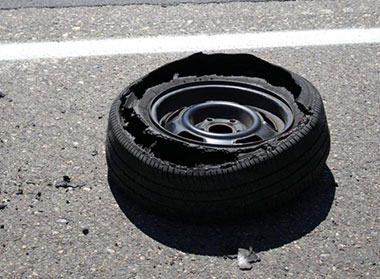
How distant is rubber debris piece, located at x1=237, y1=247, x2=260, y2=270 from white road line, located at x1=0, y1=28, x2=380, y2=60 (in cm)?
259

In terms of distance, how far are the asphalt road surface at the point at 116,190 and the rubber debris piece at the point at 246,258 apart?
33 mm

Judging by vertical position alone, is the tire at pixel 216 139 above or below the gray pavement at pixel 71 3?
above

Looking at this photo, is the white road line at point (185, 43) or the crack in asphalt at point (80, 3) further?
the crack in asphalt at point (80, 3)

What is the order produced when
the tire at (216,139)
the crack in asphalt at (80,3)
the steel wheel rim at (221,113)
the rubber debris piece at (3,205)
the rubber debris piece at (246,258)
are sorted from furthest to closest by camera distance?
1. the crack in asphalt at (80,3)
2. the steel wheel rim at (221,113)
3. the rubber debris piece at (3,205)
4. the tire at (216,139)
5. the rubber debris piece at (246,258)

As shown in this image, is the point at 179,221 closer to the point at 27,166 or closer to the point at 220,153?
the point at 220,153

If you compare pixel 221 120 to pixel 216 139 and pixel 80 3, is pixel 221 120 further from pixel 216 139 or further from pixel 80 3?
pixel 80 3

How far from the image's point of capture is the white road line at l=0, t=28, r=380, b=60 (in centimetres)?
612

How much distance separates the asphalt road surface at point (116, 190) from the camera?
387cm

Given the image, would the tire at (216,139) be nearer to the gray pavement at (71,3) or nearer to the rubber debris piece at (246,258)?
the rubber debris piece at (246,258)

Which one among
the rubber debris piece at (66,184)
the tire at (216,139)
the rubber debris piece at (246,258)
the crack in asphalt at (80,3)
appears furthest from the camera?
the crack in asphalt at (80,3)

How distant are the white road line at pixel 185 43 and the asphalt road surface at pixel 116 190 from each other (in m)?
0.09

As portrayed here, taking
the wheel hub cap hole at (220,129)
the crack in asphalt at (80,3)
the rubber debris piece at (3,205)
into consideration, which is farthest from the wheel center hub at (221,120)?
the crack in asphalt at (80,3)

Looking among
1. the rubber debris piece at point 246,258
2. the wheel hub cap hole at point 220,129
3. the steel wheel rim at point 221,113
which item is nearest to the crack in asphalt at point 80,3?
the steel wheel rim at point 221,113

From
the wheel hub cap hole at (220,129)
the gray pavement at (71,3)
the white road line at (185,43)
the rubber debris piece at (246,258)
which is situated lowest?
the gray pavement at (71,3)
